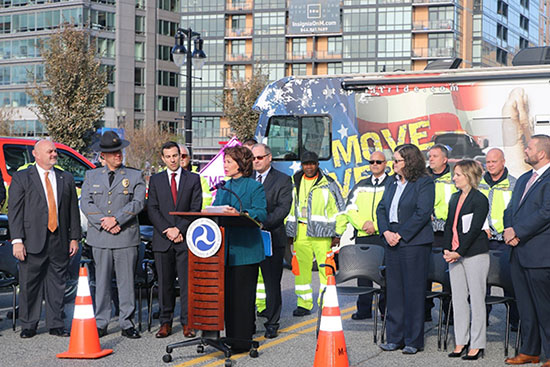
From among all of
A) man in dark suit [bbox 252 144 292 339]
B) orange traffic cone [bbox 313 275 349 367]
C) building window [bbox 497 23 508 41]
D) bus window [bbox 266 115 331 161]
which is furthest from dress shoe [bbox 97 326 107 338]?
building window [bbox 497 23 508 41]

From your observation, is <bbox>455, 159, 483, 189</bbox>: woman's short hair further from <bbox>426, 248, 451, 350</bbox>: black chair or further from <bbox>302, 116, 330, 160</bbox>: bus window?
<bbox>302, 116, 330, 160</bbox>: bus window

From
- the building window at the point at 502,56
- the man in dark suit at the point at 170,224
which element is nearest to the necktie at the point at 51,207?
the man in dark suit at the point at 170,224

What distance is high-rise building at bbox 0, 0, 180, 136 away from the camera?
83.1 meters

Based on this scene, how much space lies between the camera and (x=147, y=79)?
90875mm

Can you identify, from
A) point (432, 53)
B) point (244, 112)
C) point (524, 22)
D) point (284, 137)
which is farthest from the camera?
point (524, 22)

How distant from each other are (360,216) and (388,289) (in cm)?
191

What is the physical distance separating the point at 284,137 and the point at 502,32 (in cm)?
7584

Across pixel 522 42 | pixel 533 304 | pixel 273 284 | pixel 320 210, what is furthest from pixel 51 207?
pixel 522 42

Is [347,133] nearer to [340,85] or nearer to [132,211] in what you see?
[340,85]

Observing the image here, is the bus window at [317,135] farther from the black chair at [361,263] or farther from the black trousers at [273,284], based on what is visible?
the black chair at [361,263]

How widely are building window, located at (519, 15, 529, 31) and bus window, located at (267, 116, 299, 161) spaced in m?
81.5

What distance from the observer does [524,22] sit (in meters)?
92.9

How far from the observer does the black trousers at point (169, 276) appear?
8836 millimetres

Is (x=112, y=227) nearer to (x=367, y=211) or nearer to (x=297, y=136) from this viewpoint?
(x=367, y=211)
